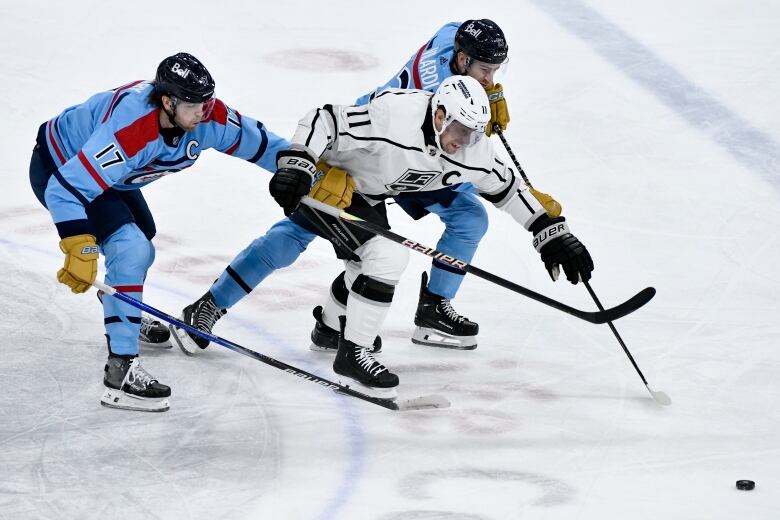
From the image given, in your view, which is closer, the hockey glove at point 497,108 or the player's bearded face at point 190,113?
the player's bearded face at point 190,113

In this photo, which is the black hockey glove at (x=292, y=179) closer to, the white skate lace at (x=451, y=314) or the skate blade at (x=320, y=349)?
the skate blade at (x=320, y=349)

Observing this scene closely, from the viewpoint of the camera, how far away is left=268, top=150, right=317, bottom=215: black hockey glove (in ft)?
13.3

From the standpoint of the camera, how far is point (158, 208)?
5898 millimetres

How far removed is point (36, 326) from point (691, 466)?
2.42 m

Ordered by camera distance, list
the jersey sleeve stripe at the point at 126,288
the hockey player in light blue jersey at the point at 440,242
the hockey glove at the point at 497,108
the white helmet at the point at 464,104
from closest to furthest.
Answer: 1. the white helmet at the point at 464,104
2. the jersey sleeve stripe at the point at 126,288
3. the hockey player in light blue jersey at the point at 440,242
4. the hockey glove at the point at 497,108

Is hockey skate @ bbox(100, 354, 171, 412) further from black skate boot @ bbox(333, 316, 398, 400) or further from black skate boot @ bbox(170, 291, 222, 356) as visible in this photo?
black skate boot @ bbox(333, 316, 398, 400)

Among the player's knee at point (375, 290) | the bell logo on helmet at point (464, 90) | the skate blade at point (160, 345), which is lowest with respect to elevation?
the skate blade at point (160, 345)

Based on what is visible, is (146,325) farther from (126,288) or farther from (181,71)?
(181,71)

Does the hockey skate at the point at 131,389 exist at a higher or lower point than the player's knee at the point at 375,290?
lower

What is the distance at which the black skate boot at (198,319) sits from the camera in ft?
15.3

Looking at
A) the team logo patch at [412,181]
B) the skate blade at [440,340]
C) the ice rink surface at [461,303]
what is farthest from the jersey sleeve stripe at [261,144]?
the skate blade at [440,340]

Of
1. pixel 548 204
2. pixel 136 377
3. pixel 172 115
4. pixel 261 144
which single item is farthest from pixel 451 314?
pixel 172 115

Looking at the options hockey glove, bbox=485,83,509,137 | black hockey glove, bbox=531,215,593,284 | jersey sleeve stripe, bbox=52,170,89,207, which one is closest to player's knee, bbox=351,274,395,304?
black hockey glove, bbox=531,215,593,284

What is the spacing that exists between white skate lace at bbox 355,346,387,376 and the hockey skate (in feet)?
2.13
